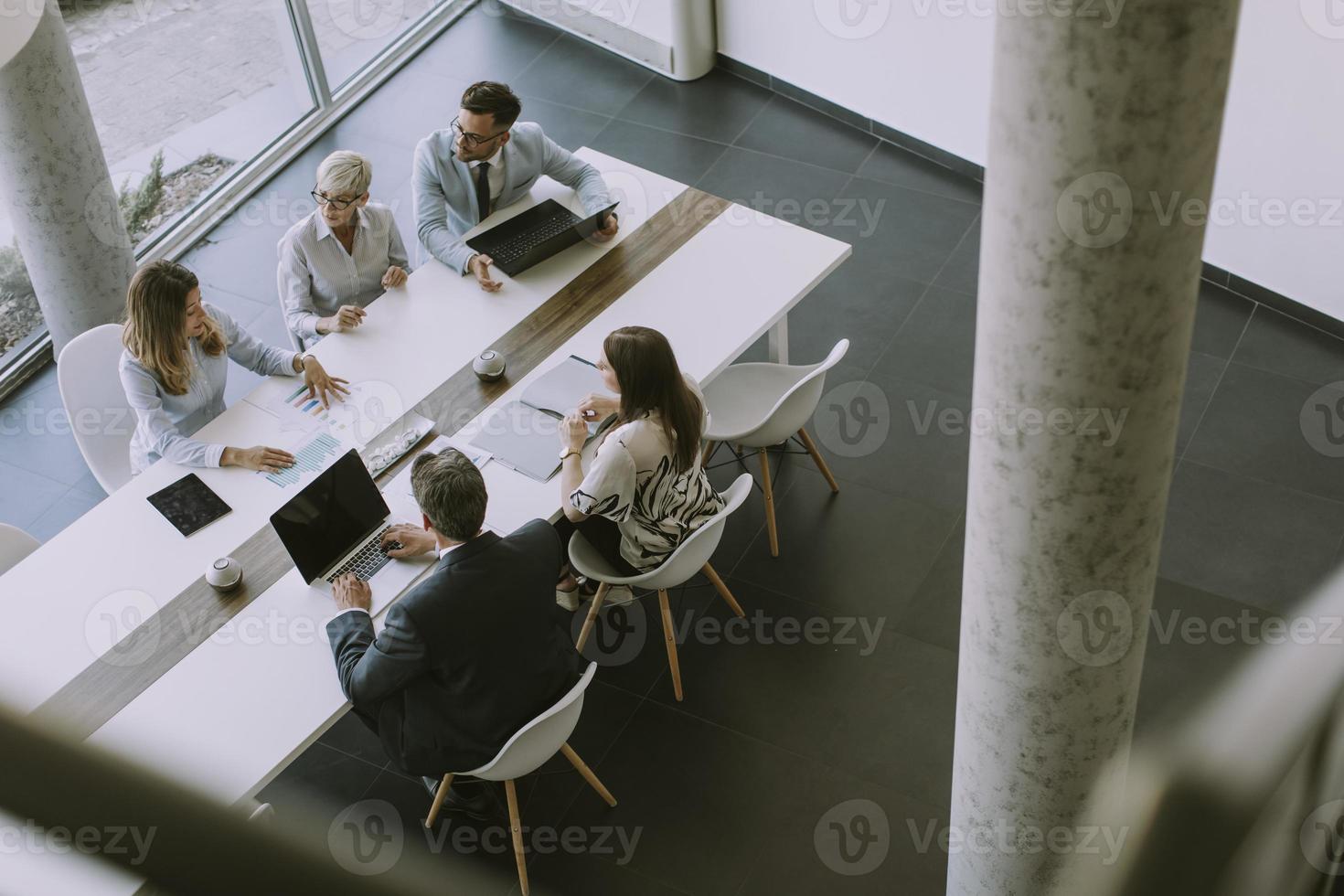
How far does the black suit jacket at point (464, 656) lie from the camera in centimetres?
330

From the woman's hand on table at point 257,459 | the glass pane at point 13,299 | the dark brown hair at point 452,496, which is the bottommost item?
the glass pane at point 13,299

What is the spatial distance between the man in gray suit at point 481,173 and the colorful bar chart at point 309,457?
88cm

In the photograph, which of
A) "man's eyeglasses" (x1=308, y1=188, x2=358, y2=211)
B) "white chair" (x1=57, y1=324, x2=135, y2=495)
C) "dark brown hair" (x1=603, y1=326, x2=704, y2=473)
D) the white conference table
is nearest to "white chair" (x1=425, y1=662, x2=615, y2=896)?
→ the white conference table

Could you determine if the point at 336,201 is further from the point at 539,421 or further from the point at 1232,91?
the point at 1232,91

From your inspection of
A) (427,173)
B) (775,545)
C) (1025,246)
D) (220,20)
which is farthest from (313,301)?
(1025,246)

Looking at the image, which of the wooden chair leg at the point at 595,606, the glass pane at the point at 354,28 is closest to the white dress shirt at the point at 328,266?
the wooden chair leg at the point at 595,606

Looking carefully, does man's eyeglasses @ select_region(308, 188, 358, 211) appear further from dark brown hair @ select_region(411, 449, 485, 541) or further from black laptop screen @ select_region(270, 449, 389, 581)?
dark brown hair @ select_region(411, 449, 485, 541)

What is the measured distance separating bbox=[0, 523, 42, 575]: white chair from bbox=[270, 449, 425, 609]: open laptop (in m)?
0.87

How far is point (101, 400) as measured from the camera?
4316 millimetres

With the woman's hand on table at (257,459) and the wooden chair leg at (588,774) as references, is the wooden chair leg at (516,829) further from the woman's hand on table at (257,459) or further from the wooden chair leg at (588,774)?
the woman's hand on table at (257,459)

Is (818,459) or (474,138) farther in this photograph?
(818,459)

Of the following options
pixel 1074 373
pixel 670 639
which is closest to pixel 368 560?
pixel 670 639

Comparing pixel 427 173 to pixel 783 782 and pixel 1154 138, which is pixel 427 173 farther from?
pixel 1154 138

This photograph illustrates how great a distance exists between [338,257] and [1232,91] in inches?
143
